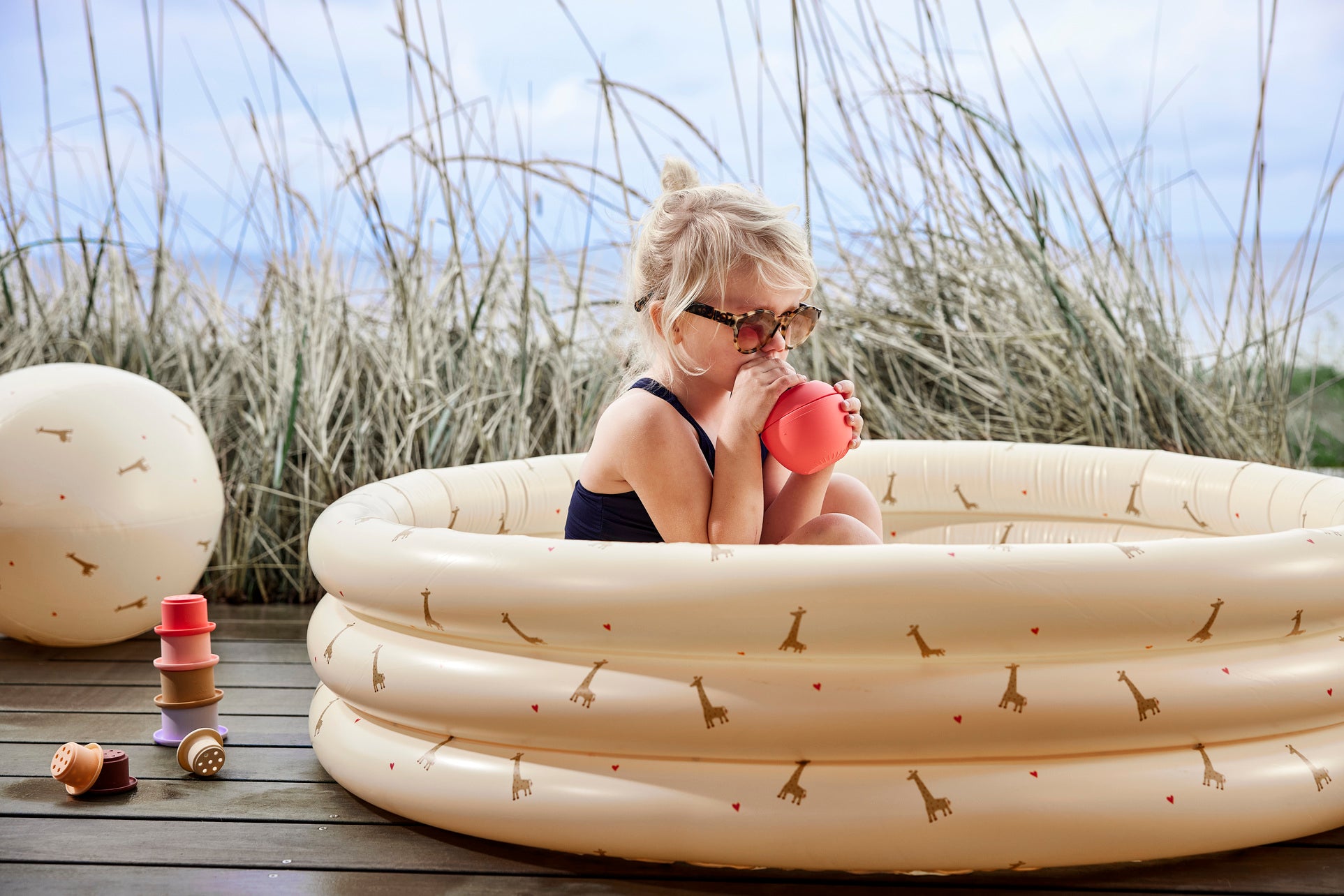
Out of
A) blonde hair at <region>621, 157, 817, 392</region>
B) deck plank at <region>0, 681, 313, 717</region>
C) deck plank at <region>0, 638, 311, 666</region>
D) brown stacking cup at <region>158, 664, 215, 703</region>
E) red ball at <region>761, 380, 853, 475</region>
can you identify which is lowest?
deck plank at <region>0, 638, 311, 666</region>

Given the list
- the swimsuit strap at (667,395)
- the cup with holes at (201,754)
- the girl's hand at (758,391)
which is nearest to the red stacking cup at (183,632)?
the cup with holes at (201,754)

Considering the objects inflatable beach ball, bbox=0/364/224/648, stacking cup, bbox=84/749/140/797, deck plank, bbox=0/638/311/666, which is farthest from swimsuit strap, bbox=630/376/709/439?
inflatable beach ball, bbox=0/364/224/648

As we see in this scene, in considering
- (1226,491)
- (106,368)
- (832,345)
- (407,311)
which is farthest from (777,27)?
(106,368)

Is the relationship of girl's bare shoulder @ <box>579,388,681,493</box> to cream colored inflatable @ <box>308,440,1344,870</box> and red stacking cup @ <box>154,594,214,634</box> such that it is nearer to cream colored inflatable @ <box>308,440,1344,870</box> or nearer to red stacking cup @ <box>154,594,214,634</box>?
cream colored inflatable @ <box>308,440,1344,870</box>

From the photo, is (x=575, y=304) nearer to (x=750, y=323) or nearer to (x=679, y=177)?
(x=679, y=177)

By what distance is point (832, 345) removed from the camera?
122 inches

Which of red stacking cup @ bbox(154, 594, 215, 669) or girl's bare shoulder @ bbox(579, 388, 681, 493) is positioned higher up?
girl's bare shoulder @ bbox(579, 388, 681, 493)

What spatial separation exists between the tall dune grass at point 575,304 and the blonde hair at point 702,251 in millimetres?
1085

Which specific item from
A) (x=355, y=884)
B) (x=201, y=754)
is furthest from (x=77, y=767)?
(x=355, y=884)

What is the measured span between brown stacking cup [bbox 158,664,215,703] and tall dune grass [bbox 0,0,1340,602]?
114 centimetres

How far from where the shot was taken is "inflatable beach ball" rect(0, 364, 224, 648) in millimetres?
2240

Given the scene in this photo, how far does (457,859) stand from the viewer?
1.36 metres

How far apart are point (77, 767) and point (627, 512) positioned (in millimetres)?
880

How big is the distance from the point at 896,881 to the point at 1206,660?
1.49 feet
